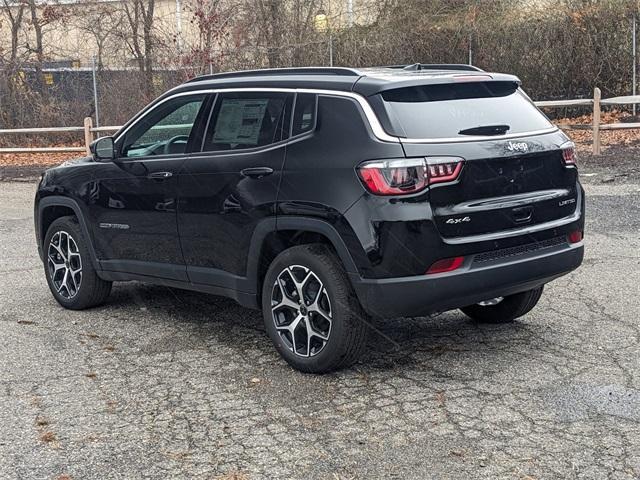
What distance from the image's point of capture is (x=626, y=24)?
19.3 metres

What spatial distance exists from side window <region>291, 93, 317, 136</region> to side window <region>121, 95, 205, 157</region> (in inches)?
38.0

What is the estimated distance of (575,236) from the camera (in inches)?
226

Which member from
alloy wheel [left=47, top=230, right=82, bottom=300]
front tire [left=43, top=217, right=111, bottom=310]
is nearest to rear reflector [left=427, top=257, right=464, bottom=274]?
front tire [left=43, top=217, right=111, bottom=310]

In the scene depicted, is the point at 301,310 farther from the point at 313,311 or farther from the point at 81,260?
the point at 81,260

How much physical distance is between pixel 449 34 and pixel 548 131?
51.3 feet

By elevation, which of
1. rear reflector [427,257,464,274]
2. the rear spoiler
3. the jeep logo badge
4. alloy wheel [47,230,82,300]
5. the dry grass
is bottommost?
the dry grass

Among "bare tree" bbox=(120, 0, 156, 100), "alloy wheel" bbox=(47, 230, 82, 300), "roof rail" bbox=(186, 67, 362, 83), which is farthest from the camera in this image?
"bare tree" bbox=(120, 0, 156, 100)

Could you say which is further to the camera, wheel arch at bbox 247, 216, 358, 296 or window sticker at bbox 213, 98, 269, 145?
window sticker at bbox 213, 98, 269, 145

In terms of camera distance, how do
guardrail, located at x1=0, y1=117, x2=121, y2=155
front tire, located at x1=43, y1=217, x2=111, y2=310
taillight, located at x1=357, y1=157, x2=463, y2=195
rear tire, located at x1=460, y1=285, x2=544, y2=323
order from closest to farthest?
taillight, located at x1=357, y1=157, x2=463, y2=195 → rear tire, located at x1=460, y1=285, x2=544, y2=323 → front tire, located at x1=43, y1=217, x2=111, y2=310 → guardrail, located at x1=0, y1=117, x2=121, y2=155

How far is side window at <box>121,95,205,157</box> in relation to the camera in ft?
20.8

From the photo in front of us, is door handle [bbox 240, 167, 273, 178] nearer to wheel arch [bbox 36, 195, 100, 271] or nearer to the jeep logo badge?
the jeep logo badge

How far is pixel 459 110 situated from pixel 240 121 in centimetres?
144

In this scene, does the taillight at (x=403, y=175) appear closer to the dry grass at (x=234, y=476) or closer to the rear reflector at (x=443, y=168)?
the rear reflector at (x=443, y=168)

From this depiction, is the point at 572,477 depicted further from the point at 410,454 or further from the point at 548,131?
the point at 548,131
